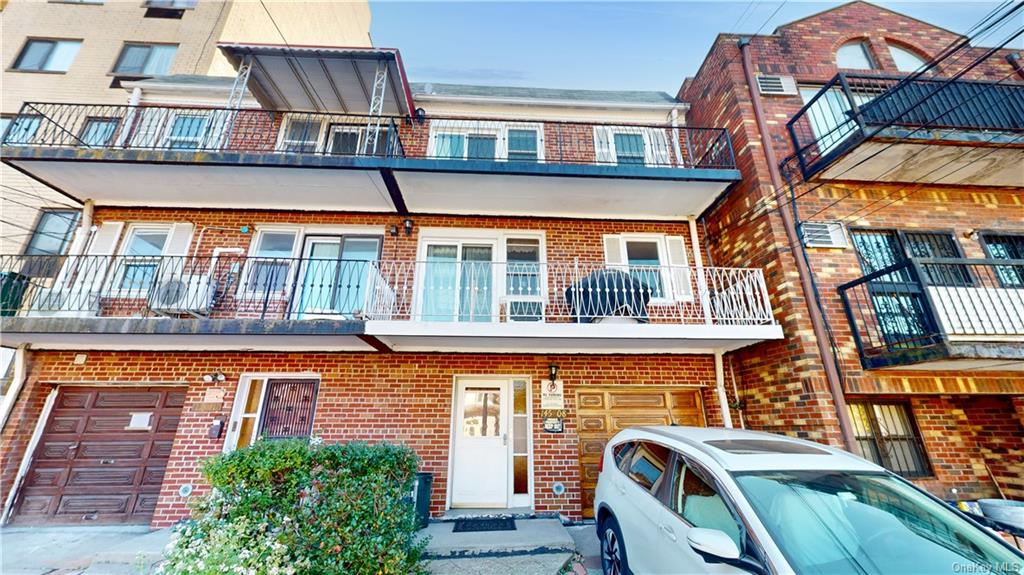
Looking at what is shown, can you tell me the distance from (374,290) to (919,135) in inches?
341

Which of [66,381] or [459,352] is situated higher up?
[459,352]

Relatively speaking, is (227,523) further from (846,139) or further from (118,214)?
(846,139)

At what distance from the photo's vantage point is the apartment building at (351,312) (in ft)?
17.6

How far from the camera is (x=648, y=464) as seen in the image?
10.7 feet

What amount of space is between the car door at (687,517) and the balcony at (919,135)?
558cm

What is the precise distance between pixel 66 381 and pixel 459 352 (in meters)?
6.48

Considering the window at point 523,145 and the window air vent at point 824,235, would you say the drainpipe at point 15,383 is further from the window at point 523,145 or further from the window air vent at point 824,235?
the window air vent at point 824,235

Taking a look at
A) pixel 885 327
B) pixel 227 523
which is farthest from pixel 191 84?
pixel 885 327

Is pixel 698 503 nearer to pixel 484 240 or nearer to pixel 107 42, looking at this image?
pixel 484 240

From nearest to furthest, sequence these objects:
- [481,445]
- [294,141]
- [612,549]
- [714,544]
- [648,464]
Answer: [714,544]
[648,464]
[612,549]
[481,445]
[294,141]

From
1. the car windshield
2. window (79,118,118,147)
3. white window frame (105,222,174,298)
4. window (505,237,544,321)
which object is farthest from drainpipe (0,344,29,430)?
the car windshield

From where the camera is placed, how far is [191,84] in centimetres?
742

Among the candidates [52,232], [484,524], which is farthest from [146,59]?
[484,524]

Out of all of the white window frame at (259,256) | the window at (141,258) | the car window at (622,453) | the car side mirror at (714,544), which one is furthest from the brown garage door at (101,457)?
the car side mirror at (714,544)
